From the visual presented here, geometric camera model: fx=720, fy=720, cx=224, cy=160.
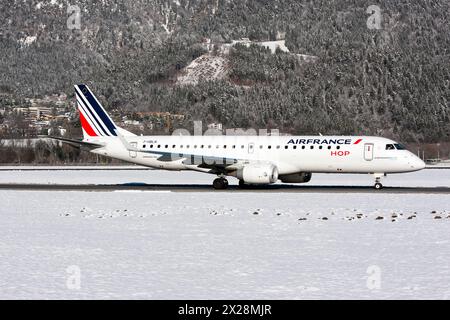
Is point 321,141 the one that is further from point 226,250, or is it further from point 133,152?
point 226,250

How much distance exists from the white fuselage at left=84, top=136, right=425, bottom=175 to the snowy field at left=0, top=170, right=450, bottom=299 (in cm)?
972

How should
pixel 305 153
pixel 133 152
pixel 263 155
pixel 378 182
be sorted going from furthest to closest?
pixel 133 152
pixel 263 155
pixel 378 182
pixel 305 153

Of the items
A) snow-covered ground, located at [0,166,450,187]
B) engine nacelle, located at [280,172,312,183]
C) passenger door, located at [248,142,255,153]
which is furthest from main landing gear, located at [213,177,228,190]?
snow-covered ground, located at [0,166,450,187]

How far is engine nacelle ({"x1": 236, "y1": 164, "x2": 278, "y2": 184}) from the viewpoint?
158 ft

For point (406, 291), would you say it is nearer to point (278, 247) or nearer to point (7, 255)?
point (278, 247)

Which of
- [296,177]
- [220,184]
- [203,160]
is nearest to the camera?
[220,184]

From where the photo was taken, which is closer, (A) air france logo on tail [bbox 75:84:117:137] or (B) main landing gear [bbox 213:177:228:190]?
(B) main landing gear [bbox 213:177:228:190]

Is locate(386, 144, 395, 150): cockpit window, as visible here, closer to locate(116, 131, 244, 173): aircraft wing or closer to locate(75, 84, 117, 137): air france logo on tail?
locate(116, 131, 244, 173): aircraft wing

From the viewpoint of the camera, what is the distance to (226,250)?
71.8 feet

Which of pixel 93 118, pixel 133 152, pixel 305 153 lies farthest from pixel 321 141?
pixel 93 118

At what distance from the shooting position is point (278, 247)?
2255 centimetres

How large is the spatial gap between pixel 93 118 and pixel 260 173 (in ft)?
55.6
